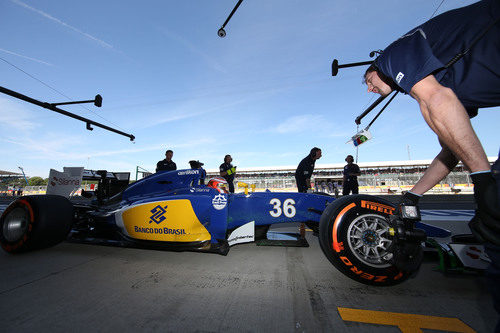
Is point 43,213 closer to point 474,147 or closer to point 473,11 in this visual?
point 474,147

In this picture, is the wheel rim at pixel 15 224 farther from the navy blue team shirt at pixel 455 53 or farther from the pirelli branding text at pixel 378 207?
the navy blue team shirt at pixel 455 53

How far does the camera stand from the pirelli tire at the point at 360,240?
135cm

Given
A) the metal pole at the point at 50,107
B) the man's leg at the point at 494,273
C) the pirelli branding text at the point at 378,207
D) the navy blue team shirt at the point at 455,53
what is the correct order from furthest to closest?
the metal pole at the point at 50,107
the pirelli branding text at the point at 378,207
the navy blue team shirt at the point at 455,53
the man's leg at the point at 494,273

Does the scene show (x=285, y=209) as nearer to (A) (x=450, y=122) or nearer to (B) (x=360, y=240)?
(B) (x=360, y=240)

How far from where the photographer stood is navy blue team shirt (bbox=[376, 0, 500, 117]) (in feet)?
2.81

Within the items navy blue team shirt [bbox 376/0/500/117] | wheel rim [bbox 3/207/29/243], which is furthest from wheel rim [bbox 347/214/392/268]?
wheel rim [bbox 3/207/29/243]

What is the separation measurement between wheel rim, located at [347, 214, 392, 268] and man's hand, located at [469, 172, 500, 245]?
34.6 inches

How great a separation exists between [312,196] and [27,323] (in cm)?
206

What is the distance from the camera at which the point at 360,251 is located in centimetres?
147

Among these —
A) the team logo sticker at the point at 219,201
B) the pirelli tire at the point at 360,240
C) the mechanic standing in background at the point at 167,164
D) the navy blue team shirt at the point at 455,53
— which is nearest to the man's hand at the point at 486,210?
the navy blue team shirt at the point at 455,53

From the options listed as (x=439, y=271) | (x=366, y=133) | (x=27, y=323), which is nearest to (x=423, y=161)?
(x=366, y=133)

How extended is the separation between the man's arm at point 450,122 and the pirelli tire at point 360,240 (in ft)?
2.65

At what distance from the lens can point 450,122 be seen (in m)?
0.73

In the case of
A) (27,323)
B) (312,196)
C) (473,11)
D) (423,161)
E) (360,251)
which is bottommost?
(27,323)
